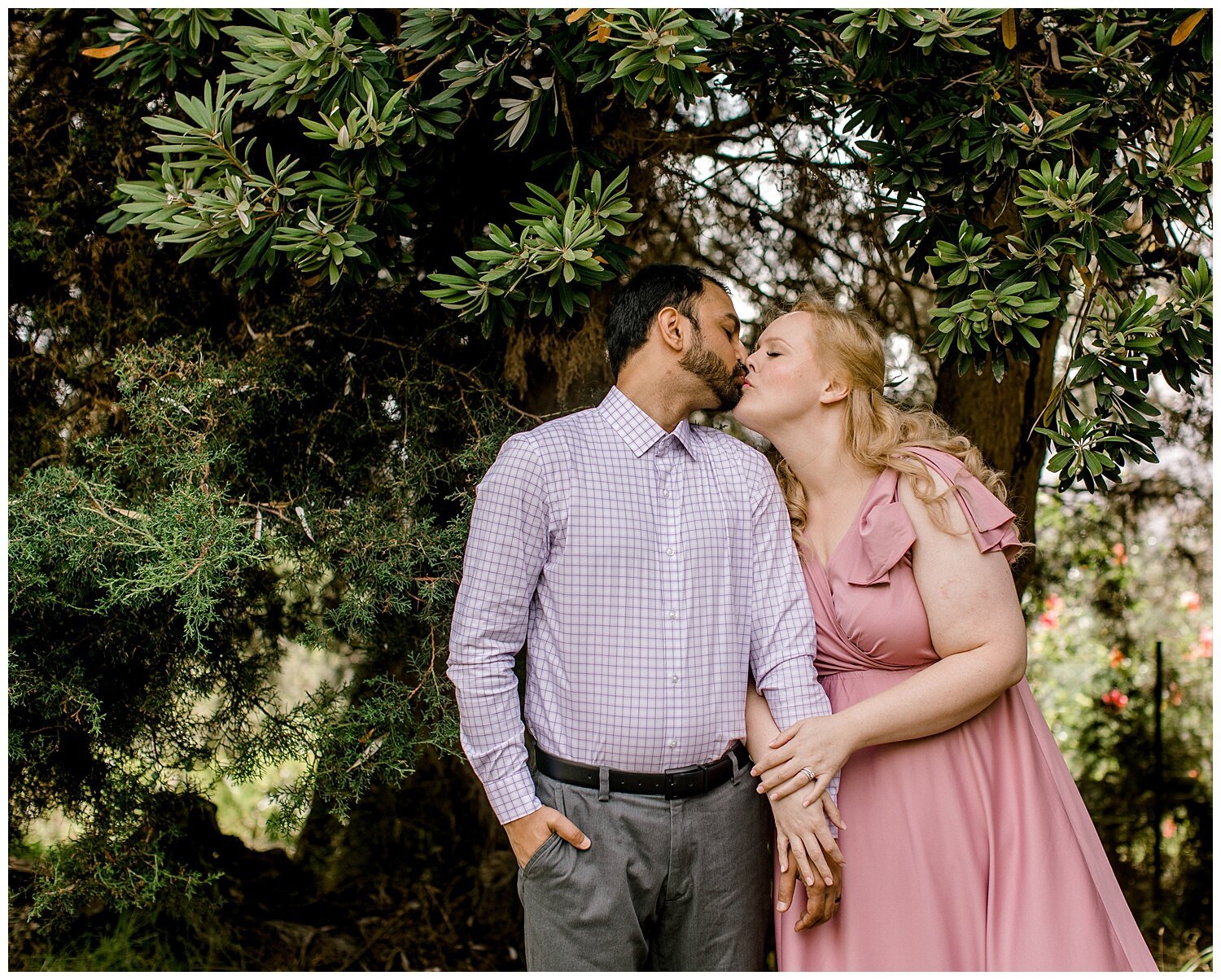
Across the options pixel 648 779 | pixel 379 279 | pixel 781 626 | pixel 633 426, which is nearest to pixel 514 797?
pixel 648 779

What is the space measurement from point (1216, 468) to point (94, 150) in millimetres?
3367

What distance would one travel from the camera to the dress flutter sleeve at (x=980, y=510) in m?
2.08

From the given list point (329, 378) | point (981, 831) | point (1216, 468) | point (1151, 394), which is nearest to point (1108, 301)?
point (1216, 468)

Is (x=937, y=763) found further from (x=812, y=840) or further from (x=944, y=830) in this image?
(x=812, y=840)

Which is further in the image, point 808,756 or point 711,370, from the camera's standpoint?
point 711,370

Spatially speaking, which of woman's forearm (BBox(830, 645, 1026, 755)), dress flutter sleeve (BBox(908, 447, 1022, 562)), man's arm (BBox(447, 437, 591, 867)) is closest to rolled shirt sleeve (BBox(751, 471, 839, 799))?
woman's forearm (BBox(830, 645, 1026, 755))

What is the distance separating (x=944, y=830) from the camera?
2061 millimetres

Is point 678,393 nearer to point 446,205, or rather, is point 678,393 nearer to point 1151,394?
point 446,205

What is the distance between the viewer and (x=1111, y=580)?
177 inches

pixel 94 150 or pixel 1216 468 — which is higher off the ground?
pixel 94 150

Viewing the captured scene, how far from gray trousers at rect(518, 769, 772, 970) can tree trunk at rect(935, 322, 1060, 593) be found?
1.85 metres

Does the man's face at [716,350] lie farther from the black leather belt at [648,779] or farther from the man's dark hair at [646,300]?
the black leather belt at [648,779]

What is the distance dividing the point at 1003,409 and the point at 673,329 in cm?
173

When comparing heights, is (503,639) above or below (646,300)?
below
